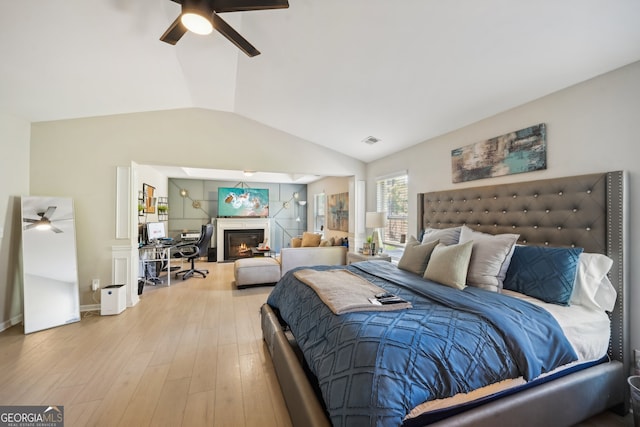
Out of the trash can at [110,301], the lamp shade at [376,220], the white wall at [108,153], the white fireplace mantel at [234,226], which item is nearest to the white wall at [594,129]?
the lamp shade at [376,220]

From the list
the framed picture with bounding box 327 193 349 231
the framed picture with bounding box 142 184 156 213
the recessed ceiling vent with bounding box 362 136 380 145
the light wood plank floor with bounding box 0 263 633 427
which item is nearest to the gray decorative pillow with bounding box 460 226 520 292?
the light wood plank floor with bounding box 0 263 633 427

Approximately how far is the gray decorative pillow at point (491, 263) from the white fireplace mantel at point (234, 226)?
6255 millimetres

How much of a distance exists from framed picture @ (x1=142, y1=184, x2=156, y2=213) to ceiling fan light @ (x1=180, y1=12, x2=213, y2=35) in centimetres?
425

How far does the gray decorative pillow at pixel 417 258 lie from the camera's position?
2494 millimetres

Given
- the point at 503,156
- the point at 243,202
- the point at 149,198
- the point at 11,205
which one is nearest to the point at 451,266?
the point at 503,156

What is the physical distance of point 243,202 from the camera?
763 cm

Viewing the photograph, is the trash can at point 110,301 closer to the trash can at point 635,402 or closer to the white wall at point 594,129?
the white wall at point 594,129

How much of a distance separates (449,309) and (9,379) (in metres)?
3.34

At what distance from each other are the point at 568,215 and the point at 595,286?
0.56 metres

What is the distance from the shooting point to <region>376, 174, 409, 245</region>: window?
4.05m

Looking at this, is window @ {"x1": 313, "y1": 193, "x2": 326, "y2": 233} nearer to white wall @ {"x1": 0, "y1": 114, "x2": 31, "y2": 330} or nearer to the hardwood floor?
the hardwood floor

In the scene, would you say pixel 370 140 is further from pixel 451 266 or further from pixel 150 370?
pixel 150 370

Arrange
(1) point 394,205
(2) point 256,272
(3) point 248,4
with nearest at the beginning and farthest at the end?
(3) point 248,4 → (1) point 394,205 → (2) point 256,272

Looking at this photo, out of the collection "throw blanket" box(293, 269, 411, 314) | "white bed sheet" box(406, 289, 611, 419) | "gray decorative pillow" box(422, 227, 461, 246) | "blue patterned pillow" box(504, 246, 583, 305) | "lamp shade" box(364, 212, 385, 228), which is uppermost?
"lamp shade" box(364, 212, 385, 228)
